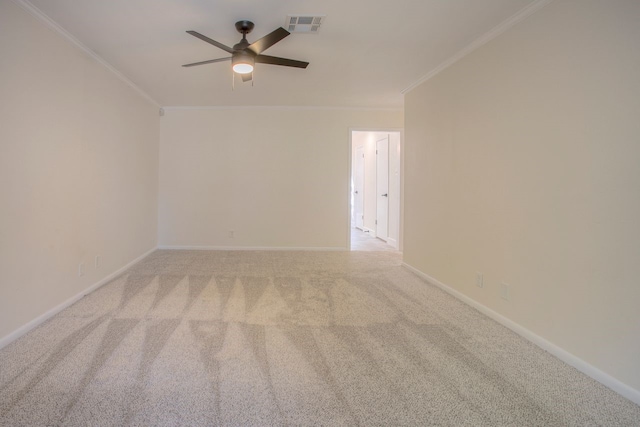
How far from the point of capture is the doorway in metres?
5.71

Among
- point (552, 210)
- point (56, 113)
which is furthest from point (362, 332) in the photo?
point (56, 113)

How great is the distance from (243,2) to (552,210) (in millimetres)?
2539

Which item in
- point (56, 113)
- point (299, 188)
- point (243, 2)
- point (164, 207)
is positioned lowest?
point (164, 207)

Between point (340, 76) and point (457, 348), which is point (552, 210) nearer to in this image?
point (457, 348)

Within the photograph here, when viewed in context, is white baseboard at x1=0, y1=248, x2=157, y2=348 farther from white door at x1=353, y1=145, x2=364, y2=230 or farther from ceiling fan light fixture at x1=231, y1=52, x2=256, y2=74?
white door at x1=353, y1=145, x2=364, y2=230

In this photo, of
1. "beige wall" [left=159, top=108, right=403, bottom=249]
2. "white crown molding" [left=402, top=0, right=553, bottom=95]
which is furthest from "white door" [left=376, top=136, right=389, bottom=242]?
"white crown molding" [left=402, top=0, right=553, bottom=95]

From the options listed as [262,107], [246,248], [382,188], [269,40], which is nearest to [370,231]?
[382,188]

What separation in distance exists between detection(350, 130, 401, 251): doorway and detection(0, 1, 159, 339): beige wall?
11.2 ft

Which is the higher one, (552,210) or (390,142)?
(390,142)

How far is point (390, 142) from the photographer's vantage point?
6047mm

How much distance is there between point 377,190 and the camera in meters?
6.72

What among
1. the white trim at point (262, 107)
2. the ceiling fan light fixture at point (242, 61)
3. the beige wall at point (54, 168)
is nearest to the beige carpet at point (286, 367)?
the beige wall at point (54, 168)

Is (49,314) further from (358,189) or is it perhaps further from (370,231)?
(358,189)

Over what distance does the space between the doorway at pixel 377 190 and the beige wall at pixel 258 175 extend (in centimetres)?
40
